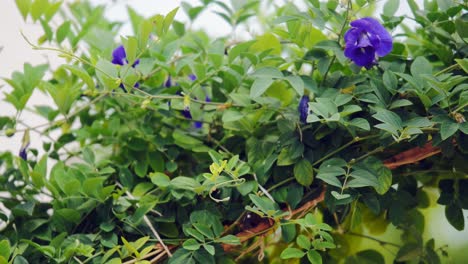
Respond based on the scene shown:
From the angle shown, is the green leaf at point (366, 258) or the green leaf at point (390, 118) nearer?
the green leaf at point (390, 118)

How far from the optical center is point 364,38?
766mm

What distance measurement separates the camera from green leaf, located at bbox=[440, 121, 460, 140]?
0.69 m

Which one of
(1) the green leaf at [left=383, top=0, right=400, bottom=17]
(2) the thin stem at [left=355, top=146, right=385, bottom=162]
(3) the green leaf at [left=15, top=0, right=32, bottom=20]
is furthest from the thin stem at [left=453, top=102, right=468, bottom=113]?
(3) the green leaf at [left=15, top=0, right=32, bottom=20]

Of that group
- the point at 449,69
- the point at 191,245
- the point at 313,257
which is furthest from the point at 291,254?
the point at 449,69

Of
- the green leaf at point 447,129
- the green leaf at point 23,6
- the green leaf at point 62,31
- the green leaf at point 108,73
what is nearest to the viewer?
the green leaf at point 447,129

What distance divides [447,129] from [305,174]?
0.19 meters

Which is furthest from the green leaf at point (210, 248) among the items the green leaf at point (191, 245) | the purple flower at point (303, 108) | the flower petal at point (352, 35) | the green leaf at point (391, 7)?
the green leaf at point (391, 7)

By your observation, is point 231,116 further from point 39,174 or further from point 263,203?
point 39,174

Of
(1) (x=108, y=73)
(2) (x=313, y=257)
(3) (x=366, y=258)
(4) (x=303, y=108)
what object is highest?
(1) (x=108, y=73)

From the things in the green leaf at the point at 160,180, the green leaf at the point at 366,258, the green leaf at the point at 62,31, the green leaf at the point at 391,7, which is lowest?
the green leaf at the point at 366,258

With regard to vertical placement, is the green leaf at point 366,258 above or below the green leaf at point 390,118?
below

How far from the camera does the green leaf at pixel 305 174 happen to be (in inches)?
30.7

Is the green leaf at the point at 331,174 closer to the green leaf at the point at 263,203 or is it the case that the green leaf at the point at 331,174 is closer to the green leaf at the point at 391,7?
the green leaf at the point at 263,203

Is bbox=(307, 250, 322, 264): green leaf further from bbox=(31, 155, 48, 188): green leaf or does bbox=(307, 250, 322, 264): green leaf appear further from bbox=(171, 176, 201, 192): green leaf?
bbox=(31, 155, 48, 188): green leaf
